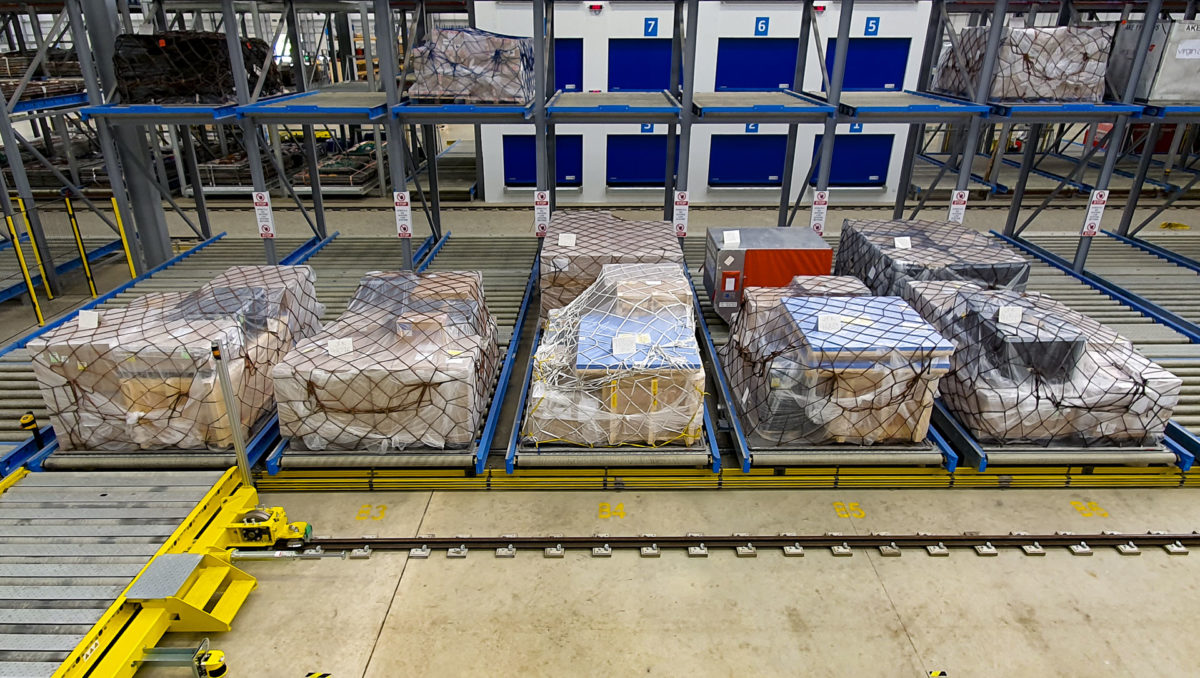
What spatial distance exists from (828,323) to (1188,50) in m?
7.63

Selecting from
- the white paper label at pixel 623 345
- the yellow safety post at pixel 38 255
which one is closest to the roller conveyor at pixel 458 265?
the white paper label at pixel 623 345

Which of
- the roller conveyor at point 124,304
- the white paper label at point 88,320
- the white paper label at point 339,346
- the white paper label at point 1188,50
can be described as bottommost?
the roller conveyor at point 124,304

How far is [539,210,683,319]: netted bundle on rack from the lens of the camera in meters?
8.90

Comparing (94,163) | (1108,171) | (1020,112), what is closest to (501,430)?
(1020,112)

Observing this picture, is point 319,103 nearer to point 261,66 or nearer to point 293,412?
point 261,66

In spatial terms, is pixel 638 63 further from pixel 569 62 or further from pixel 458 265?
pixel 458 265

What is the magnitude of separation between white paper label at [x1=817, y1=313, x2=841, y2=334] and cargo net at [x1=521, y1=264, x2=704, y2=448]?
124 centimetres

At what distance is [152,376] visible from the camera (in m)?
6.43

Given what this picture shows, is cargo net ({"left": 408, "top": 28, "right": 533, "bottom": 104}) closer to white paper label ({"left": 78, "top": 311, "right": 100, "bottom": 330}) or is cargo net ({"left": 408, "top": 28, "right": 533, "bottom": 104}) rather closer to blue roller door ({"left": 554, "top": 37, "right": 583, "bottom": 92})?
white paper label ({"left": 78, "top": 311, "right": 100, "bottom": 330})

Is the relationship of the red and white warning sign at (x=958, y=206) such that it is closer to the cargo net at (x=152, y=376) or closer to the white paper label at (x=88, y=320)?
the cargo net at (x=152, y=376)

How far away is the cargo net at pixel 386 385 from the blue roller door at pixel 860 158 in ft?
43.9

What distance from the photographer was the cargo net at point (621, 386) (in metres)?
6.52

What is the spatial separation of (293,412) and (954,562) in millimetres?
6294

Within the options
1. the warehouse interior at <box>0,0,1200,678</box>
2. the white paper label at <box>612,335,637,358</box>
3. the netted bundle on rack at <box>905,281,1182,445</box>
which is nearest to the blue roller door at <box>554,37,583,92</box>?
the warehouse interior at <box>0,0,1200,678</box>
